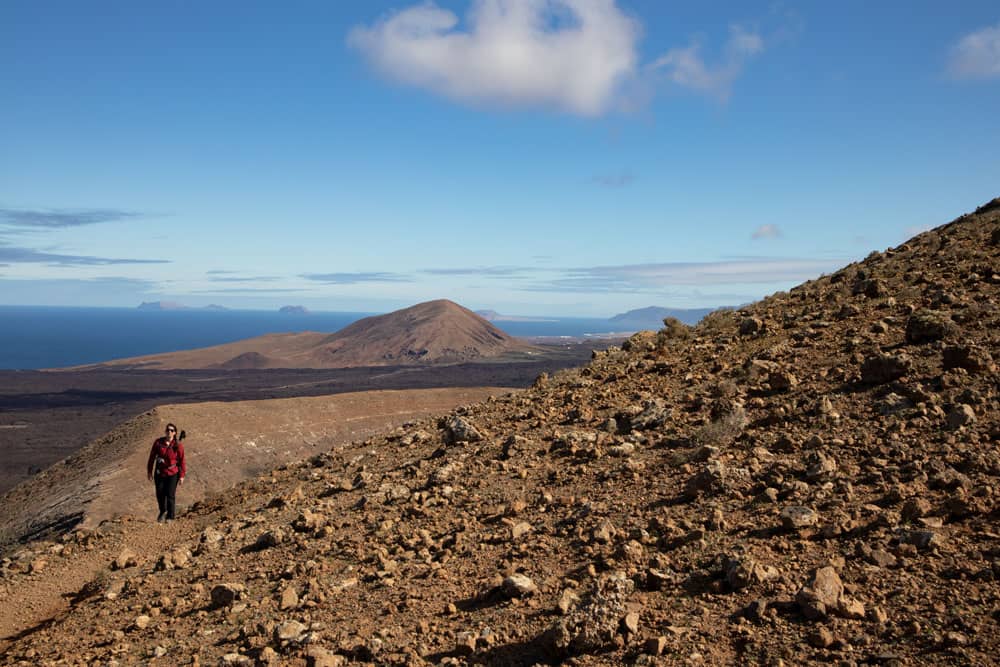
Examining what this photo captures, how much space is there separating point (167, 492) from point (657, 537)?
32.4ft

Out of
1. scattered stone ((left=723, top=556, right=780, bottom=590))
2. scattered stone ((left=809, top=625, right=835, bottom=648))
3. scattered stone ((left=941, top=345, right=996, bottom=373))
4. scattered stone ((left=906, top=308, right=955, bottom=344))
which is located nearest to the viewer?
scattered stone ((left=809, top=625, right=835, bottom=648))

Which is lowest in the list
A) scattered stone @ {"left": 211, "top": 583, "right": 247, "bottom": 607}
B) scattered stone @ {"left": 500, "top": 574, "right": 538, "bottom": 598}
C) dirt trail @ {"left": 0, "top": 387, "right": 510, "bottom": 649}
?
dirt trail @ {"left": 0, "top": 387, "right": 510, "bottom": 649}

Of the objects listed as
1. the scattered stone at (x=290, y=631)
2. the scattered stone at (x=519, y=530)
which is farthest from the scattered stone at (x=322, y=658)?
the scattered stone at (x=519, y=530)

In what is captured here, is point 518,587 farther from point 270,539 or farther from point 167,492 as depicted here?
point 167,492

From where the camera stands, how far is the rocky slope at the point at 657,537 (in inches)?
165

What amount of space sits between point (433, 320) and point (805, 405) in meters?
123

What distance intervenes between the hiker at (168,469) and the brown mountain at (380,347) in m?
96.3

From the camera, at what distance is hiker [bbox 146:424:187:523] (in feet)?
38.1

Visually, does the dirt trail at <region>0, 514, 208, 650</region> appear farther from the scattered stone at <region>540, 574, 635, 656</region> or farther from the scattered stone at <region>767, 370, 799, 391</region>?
the scattered stone at <region>767, 370, 799, 391</region>

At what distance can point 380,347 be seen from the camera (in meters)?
119

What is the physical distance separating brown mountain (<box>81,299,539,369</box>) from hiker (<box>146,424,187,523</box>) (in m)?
96.3

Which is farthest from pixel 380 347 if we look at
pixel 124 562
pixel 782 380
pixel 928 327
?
pixel 928 327

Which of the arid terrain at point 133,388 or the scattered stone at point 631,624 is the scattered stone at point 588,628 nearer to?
the scattered stone at point 631,624

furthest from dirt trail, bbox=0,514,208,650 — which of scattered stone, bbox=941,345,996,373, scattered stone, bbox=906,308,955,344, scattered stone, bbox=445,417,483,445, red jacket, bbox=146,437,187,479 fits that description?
scattered stone, bbox=906,308,955,344
